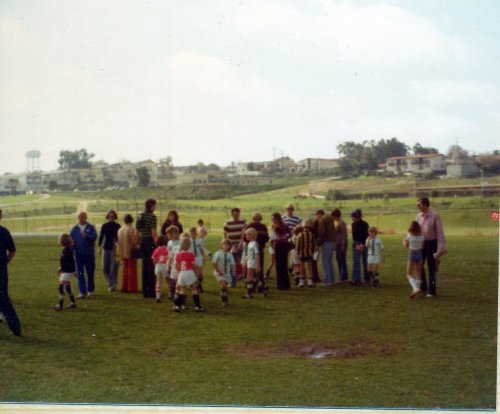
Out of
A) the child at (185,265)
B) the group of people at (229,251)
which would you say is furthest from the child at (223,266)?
the child at (185,265)

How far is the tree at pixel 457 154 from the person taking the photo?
46.0ft

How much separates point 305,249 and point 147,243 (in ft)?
9.74

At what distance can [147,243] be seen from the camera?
1221 centimetres

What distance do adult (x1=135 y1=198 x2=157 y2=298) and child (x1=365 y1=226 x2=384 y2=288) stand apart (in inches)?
158

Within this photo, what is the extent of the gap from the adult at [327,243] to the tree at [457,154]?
2.88m

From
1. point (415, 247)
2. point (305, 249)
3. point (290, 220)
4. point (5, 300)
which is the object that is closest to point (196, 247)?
point (305, 249)

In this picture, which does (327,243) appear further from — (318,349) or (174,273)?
(318,349)

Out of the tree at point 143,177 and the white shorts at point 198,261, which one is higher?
the tree at point 143,177

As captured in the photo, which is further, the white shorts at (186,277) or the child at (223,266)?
the child at (223,266)

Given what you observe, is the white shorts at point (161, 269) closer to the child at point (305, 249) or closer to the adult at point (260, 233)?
the adult at point (260, 233)

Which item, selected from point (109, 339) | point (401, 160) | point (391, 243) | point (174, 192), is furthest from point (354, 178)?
point (109, 339)

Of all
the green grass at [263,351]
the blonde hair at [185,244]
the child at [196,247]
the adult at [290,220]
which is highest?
the adult at [290,220]

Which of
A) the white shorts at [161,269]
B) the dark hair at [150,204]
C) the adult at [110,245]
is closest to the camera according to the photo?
the white shorts at [161,269]

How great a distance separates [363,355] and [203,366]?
180 cm
